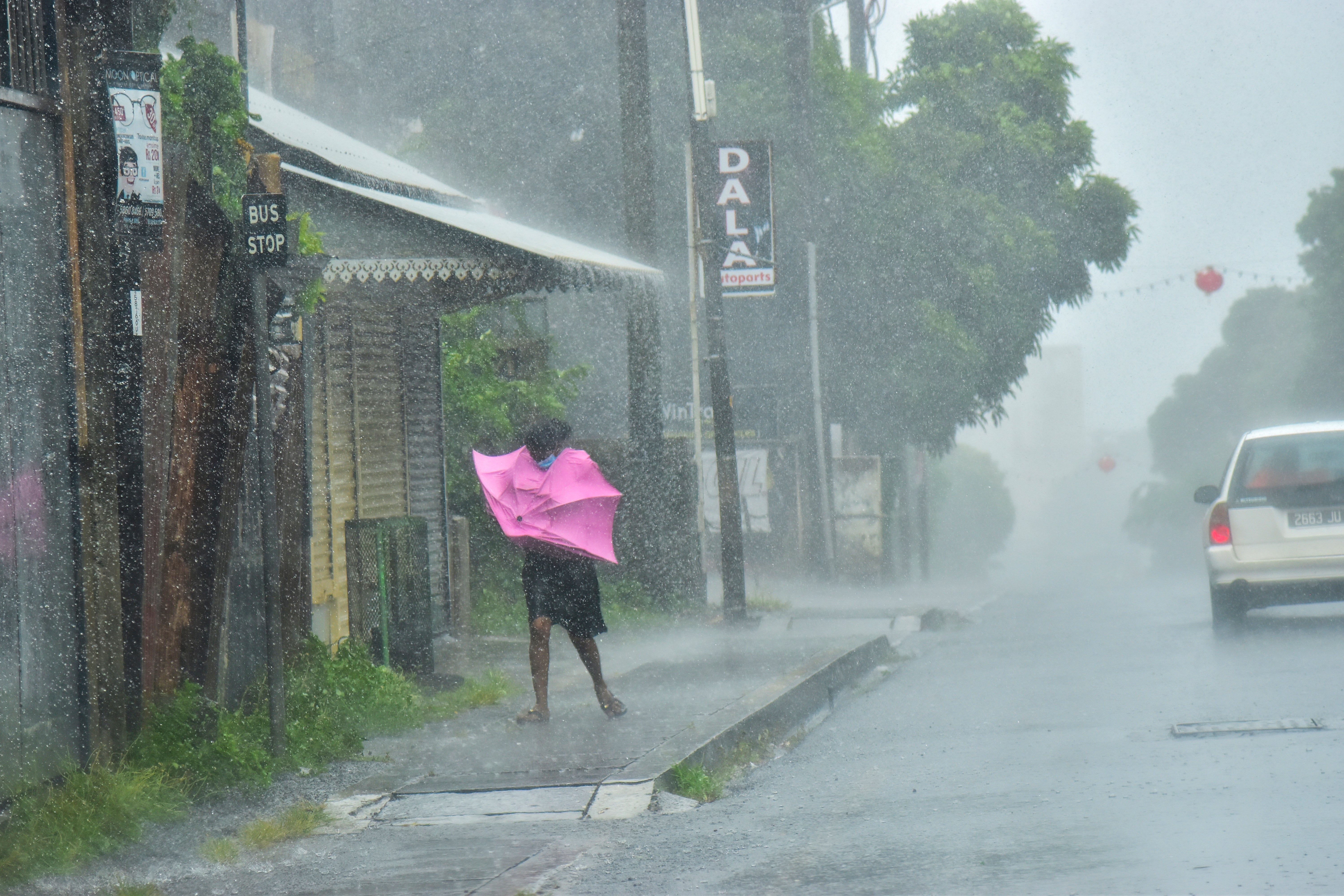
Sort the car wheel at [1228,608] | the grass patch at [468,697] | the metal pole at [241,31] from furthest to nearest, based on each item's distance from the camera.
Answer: the car wheel at [1228,608], the metal pole at [241,31], the grass patch at [468,697]

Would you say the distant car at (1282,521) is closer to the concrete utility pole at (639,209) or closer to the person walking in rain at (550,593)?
the concrete utility pole at (639,209)

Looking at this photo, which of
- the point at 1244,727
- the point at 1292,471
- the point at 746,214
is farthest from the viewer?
the point at 746,214

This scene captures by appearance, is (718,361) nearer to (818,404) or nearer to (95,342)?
(95,342)

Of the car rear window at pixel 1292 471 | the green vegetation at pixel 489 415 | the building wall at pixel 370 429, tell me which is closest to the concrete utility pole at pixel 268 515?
the building wall at pixel 370 429

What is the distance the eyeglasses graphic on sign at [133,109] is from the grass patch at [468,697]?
3566 millimetres

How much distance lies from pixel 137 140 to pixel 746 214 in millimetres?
9694

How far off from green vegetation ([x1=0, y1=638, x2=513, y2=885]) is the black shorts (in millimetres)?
918

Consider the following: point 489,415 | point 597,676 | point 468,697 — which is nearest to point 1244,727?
point 597,676

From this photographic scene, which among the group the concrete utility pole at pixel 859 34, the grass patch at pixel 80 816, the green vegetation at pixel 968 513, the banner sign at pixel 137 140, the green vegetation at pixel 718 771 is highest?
the concrete utility pole at pixel 859 34

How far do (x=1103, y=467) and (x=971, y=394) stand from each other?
138ft

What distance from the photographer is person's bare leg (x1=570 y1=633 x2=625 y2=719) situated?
27.6 ft

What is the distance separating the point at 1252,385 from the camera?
66.8m

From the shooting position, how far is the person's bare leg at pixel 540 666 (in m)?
8.26

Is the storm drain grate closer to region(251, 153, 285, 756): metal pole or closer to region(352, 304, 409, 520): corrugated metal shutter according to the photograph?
region(251, 153, 285, 756): metal pole
